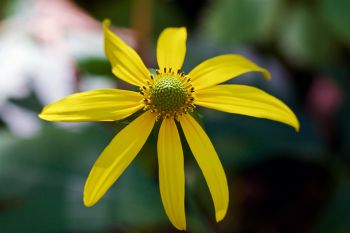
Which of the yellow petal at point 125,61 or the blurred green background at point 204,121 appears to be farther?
the blurred green background at point 204,121

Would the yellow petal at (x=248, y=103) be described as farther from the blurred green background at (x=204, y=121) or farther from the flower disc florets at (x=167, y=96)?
the blurred green background at (x=204, y=121)

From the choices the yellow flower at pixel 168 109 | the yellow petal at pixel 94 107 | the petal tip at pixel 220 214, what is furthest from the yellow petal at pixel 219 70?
the petal tip at pixel 220 214

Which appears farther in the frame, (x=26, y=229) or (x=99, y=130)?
(x=99, y=130)

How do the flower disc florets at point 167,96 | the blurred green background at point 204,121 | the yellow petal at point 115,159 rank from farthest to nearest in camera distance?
the blurred green background at point 204,121, the flower disc florets at point 167,96, the yellow petal at point 115,159

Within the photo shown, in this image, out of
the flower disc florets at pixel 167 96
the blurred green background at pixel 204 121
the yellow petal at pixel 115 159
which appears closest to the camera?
the yellow petal at pixel 115 159

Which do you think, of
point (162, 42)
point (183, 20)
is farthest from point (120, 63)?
point (183, 20)

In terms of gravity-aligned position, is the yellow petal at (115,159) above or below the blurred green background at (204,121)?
below

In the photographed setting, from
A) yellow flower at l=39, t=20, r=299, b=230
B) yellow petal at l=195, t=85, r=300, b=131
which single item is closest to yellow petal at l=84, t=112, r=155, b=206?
yellow flower at l=39, t=20, r=299, b=230

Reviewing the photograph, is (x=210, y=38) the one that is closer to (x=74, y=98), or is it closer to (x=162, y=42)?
(x=162, y=42)
